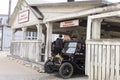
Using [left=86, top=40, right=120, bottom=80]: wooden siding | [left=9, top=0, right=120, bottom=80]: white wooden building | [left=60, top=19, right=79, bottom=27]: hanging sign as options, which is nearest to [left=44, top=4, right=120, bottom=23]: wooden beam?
[left=9, top=0, right=120, bottom=80]: white wooden building

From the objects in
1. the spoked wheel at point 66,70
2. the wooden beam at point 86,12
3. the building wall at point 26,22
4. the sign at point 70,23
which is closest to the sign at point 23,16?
the building wall at point 26,22

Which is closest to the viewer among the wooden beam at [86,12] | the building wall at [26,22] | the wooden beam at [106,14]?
the wooden beam at [106,14]

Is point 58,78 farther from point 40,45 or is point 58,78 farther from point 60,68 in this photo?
point 40,45

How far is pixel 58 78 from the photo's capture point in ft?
44.7

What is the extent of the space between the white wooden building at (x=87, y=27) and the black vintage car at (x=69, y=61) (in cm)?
118

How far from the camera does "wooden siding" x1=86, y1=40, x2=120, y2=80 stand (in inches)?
393

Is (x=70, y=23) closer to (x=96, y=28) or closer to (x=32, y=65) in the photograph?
(x=96, y=28)

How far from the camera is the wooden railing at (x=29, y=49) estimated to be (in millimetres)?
18006

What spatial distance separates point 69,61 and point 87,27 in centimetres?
242

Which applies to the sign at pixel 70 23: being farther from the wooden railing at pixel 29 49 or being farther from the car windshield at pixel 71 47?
the wooden railing at pixel 29 49

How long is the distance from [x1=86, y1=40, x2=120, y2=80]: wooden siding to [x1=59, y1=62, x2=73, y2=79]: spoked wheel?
1948 millimetres

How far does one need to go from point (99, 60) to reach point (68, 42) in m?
4.42

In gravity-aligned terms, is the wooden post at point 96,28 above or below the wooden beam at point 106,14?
below

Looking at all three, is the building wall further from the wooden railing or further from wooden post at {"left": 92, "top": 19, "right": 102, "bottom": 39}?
wooden post at {"left": 92, "top": 19, "right": 102, "bottom": 39}
